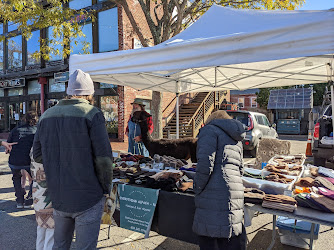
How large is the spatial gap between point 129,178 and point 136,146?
8.11 feet

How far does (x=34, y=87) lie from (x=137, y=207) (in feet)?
58.8

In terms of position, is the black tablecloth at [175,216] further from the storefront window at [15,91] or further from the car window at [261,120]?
the storefront window at [15,91]

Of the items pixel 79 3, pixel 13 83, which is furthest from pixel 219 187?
pixel 13 83

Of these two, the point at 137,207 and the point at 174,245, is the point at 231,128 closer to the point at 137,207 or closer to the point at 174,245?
the point at 137,207

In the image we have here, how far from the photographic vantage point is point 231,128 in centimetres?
237

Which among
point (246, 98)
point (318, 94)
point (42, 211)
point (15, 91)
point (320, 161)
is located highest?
point (318, 94)

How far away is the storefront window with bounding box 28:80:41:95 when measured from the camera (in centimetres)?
1810

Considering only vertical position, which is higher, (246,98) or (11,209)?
(246,98)

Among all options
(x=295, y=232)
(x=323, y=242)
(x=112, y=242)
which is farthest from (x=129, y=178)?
(x=323, y=242)

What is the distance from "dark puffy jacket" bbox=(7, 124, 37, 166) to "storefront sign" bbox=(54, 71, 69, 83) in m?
11.6

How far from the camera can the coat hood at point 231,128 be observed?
7.74ft

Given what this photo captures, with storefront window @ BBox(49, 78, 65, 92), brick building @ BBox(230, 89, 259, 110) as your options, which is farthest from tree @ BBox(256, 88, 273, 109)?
storefront window @ BBox(49, 78, 65, 92)

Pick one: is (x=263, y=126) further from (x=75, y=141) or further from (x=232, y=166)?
(x=75, y=141)

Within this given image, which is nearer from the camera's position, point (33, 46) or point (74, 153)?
point (74, 153)
